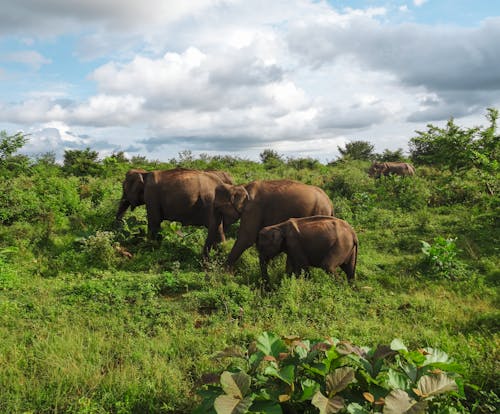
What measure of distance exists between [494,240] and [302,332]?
8.01m

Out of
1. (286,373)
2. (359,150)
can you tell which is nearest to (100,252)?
(286,373)

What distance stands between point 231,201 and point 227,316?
351 centimetres

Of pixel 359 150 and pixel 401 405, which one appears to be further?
pixel 359 150

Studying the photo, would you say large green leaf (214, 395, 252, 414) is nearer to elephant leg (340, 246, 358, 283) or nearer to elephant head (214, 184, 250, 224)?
elephant leg (340, 246, 358, 283)

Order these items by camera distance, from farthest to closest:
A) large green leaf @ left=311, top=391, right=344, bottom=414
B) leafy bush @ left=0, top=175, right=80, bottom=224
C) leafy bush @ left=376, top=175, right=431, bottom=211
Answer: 1. leafy bush @ left=376, top=175, right=431, bottom=211
2. leafy bush @ left=0, top=175, right=80, bottom=224
3. large green leaf @ left=311, top=391, right=344, bottom=414

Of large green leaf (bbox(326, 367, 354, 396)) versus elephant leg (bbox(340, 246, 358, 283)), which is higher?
large green leaf (bbox(326, 367, 354, 396))

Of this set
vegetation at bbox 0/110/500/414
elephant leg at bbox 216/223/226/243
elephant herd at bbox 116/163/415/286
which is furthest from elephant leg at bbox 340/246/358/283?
elephant leg at bbox 216/223/226/243

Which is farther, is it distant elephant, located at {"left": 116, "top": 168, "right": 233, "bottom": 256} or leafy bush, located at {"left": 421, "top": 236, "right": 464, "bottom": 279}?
distant elephant, located at {"left": 116, "top": 168, "right": 233, "bottom": 256}

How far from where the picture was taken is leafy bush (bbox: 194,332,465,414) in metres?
3.02

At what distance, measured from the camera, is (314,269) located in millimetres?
8539

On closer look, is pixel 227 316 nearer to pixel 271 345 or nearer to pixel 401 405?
pixel 271 345

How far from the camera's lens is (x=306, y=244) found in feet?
26.1

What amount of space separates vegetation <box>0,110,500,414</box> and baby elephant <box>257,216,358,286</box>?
1.16 feet

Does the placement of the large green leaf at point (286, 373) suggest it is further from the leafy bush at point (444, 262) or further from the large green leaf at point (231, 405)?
the leafy bush at point (444, 262)
